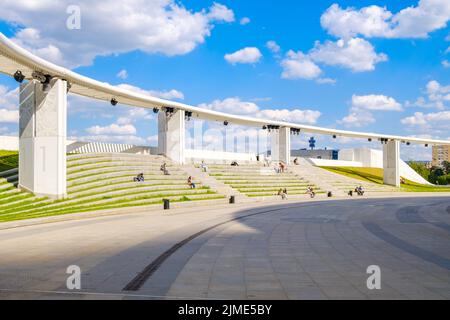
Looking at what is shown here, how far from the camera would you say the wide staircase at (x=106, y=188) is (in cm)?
2614

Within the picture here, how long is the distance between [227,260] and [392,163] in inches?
2482

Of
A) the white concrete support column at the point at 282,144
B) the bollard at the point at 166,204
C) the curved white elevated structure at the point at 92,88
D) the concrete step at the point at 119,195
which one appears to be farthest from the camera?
the white concrete support column at the point at 282,144

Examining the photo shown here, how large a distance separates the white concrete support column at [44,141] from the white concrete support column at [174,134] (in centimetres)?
1747

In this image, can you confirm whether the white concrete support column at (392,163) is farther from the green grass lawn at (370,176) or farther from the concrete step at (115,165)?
the concrete step at (115,165)

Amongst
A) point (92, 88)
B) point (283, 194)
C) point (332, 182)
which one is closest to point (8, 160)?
point (92, 88)

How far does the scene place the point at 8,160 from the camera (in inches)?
1403

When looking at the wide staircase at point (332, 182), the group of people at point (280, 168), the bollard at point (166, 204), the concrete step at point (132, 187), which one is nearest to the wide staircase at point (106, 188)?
the concrete step at point (132, 187)

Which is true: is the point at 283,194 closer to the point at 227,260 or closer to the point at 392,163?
the point at 227,260

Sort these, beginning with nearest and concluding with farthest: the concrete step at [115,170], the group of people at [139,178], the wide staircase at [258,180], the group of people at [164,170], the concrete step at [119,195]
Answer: the concrete step at [119,195], the concrete step at [115,170], the group of people at [139,178], the group of people at [164,170], the wide staircase at [258,180]

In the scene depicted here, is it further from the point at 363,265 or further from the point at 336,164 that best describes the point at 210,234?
the point at 336,164

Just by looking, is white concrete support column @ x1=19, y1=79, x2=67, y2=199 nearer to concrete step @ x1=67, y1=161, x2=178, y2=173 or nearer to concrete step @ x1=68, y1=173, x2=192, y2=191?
concrete step @ x1=68, y1=173, x2=192, y2=191

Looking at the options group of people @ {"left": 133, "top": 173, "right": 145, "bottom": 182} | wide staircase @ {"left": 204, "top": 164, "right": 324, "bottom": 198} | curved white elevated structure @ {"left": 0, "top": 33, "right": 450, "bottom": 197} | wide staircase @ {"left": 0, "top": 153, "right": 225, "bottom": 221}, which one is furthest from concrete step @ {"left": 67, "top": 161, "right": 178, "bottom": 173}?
wide staircase @ {"left": 204, "top": 164, "right": 324, "bottom": 198}
